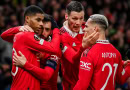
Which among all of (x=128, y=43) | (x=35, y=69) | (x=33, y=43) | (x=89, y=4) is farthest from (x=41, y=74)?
(x=89, y=4)

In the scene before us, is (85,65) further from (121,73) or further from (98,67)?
(121,73)

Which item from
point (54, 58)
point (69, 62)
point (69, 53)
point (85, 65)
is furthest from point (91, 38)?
point (69, 62)

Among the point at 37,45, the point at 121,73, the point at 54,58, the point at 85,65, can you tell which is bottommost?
the point at 121,73

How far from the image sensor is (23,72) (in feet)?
13.3

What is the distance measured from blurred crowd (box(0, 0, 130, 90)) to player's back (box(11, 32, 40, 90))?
273cm

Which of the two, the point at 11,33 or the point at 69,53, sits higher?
the point at 11,33

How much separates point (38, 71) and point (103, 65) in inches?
37.9

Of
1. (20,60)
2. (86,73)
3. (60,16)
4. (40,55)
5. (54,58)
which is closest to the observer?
(86,73)

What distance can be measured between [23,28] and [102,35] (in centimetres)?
123

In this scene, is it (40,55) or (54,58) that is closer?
(40,55)

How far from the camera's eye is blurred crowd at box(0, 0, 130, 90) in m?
7.49

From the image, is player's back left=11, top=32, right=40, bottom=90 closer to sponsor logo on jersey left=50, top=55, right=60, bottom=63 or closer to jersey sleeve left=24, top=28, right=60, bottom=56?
jersey sleeve left=24, top=28, right=60, bottom=56

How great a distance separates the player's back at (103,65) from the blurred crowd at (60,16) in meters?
3.10

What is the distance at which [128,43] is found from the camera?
9562 millimetres
